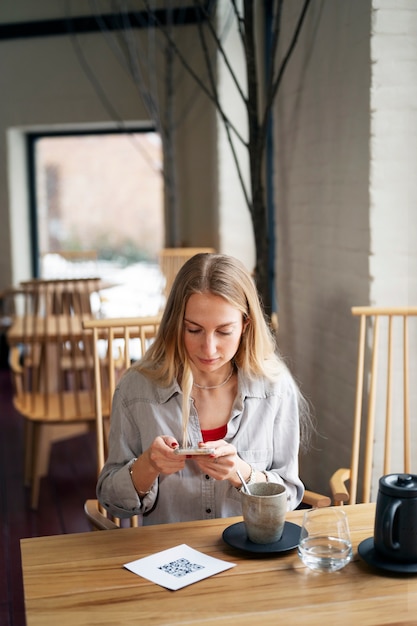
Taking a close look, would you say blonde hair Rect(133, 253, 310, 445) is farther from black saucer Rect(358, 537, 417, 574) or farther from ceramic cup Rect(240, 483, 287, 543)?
black saucer Rect(358, 537, 417, 574)

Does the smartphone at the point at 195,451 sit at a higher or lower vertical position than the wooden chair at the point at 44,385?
higher

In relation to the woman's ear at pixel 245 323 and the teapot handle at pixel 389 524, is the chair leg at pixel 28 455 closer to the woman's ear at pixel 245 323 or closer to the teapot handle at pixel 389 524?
the woman's ear at pixel 245 323

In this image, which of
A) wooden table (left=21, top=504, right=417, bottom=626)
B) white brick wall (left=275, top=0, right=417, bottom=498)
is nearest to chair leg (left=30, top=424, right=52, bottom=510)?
white brick wall (left=275, top=0, right=417, bottom=498)

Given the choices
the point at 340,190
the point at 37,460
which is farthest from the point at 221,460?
the point at 37,460

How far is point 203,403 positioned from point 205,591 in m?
0.59

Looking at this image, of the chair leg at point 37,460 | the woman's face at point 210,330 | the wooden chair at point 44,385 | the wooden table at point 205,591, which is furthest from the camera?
the chair leg at point 37,460

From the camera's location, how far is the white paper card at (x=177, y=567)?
1318 millimetres

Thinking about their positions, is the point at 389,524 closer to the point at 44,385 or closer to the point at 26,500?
the point at 44,385

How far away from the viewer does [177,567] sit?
1365mm

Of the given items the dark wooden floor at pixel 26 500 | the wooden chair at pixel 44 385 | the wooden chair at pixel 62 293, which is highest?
the wooden chair at pixel 62 293

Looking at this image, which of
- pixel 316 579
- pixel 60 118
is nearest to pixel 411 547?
pixel 316 579

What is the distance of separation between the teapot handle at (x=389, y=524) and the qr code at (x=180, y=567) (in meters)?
0.31

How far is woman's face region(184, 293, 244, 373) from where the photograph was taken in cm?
170

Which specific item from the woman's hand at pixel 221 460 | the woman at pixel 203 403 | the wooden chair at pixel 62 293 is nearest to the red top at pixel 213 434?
the woman at pixel 203 403
